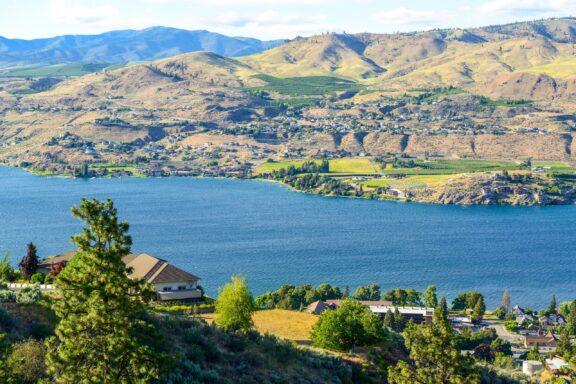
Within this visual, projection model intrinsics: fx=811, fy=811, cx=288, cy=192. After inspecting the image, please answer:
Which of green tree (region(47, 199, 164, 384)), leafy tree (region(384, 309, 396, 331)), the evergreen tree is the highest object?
green tree (region(47, 199, 164, 384))

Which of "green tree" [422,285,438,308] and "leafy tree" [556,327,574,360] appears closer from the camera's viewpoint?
"leafy tree" [556,327,574,360]

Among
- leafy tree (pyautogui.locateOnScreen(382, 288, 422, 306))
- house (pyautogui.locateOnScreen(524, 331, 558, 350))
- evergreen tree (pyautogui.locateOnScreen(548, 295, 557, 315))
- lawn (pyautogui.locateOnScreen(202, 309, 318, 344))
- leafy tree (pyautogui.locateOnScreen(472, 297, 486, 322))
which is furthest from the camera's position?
evergreen tree (pyautogui.locateOnScreen(548, 295, 557, 315))

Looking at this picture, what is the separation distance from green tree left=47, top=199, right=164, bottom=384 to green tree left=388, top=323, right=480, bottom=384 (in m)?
10.1

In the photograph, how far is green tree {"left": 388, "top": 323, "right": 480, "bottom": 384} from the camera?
27500mm

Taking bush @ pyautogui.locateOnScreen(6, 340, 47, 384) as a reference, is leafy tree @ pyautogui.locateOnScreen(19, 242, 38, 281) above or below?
below

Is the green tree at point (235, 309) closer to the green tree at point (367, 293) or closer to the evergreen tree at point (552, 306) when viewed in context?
the green tree at point (367, 293)

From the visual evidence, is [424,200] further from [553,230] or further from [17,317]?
[17,317]

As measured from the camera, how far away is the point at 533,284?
94.6m

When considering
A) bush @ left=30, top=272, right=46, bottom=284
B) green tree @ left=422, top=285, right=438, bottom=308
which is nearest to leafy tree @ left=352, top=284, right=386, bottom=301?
green tree @ left=422, top=285, right=438, bottom=308

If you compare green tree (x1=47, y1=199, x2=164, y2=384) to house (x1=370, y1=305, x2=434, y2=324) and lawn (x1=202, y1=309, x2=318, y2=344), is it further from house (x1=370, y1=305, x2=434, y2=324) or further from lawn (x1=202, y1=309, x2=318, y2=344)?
house (x1=370, y1=305, x2=434, y2=324)

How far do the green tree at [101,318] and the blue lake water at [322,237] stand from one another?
6234cm

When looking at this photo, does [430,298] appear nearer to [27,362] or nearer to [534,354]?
[534,354]

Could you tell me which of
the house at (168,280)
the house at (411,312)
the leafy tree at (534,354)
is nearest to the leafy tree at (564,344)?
the leafy tree at (534,354)

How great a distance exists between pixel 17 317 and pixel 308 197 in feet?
462
